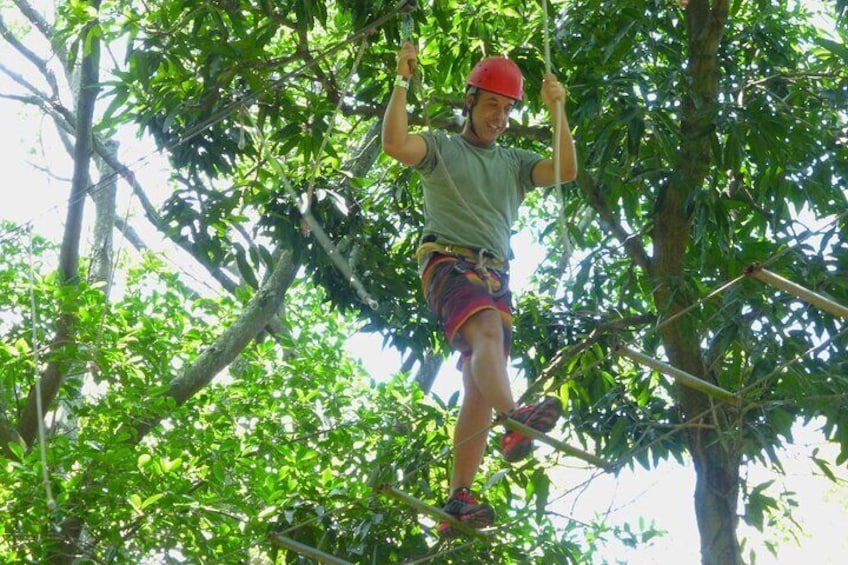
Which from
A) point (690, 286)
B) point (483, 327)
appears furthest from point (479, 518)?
point (690, 286)

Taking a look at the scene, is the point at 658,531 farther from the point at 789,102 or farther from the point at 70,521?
the point at 70,521

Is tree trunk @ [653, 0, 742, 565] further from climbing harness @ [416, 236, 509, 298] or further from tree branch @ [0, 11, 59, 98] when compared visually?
tree branch @ [0, 11, 59, 98]

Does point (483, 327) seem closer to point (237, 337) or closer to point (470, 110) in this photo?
point (470, 110)

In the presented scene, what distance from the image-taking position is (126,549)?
5793 mm

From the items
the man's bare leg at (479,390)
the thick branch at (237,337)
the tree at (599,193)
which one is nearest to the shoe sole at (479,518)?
the man's bare leg at (479,390)

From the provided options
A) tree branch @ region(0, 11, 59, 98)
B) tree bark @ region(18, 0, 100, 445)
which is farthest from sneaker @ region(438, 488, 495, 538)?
tree branch @ region(0, 11, 59, 98)

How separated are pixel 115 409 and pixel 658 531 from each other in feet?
8.87

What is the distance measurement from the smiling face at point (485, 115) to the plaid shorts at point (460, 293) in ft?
1.27

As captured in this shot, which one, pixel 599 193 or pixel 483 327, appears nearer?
pixel 483 327

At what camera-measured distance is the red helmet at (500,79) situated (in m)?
3.68

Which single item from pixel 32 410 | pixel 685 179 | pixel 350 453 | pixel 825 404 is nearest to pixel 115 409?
pixel 32 410

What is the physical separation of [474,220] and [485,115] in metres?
0.31

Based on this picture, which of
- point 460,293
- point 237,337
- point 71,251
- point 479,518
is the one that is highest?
point 71,251

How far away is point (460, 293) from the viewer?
3.57 metres
